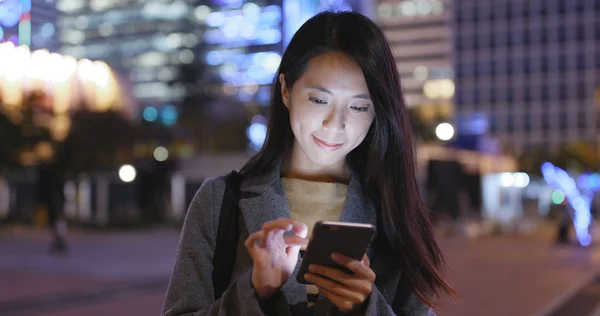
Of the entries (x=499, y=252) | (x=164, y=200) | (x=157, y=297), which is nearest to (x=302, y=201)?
(x=157, y=297)

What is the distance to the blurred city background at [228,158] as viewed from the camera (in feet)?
36.9

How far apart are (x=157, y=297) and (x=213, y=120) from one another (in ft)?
110

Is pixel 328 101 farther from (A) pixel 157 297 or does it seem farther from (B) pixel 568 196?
(B) pixel 568 196

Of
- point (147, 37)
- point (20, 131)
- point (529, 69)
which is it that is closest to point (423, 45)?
point (529, 69)

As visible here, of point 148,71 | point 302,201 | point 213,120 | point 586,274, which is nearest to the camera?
point 302,201

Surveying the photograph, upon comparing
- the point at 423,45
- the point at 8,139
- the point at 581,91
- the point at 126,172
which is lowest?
the point at 126,172

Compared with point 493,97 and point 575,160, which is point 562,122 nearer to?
point 493,97

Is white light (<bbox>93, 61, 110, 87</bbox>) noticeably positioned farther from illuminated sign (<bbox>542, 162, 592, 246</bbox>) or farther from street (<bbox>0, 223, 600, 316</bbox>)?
illuminated sign (<bbox>542, 162, 592, 246</bbox>)

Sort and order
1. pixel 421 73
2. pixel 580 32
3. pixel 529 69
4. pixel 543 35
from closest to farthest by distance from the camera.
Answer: pixel 580 32 → pixel 543 35 → pixel 529 69 → pixel 421 73

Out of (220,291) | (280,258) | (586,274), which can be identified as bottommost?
(586,274)

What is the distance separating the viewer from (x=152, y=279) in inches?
520

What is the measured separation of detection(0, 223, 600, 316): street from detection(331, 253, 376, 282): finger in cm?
357

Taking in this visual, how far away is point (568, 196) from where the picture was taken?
20.4m

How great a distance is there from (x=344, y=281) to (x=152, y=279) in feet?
40.2
